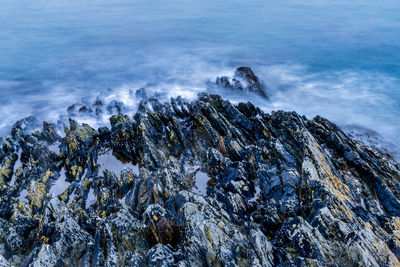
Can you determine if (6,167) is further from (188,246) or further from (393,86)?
(393,86)

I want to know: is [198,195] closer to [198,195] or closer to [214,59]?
[198,195]

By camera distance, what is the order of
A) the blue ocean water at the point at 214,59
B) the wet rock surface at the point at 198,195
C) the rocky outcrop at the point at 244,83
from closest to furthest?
Result: the wet rock surface at the point at 198,195 → the blue ocean water at the point at 214,59 → the rocky outcrop at the point at 244,83

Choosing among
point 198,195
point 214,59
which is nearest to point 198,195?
point 198,195

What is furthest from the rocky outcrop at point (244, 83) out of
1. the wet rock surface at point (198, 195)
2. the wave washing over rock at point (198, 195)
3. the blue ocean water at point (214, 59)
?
the wave washing over rock at point (198, 195)

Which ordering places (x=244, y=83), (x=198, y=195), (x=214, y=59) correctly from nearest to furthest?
(x=198, y=195) < (x=244, y=83) < (x=214, y=59)

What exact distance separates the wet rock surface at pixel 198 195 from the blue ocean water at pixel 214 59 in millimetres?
21441

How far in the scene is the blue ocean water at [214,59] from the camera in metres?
61.9

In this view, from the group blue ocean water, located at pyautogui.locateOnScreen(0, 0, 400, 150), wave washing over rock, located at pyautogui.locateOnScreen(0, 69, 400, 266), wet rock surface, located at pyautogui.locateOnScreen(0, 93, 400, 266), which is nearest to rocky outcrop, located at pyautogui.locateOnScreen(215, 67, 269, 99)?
blue ocean water, located at pyautogui.locateOnScreen(0, 0, 400, 150)

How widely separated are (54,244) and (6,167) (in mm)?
25038

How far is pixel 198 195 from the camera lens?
22.2 metres

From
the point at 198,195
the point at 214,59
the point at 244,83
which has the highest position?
the point at 198,195

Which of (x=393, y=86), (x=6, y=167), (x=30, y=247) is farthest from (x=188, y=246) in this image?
(x=393, y=86)

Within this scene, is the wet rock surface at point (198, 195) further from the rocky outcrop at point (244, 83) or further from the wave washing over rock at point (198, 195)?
the rocky outcrop at point (244, 83)

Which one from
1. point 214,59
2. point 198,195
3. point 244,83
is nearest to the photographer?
point 198,195
